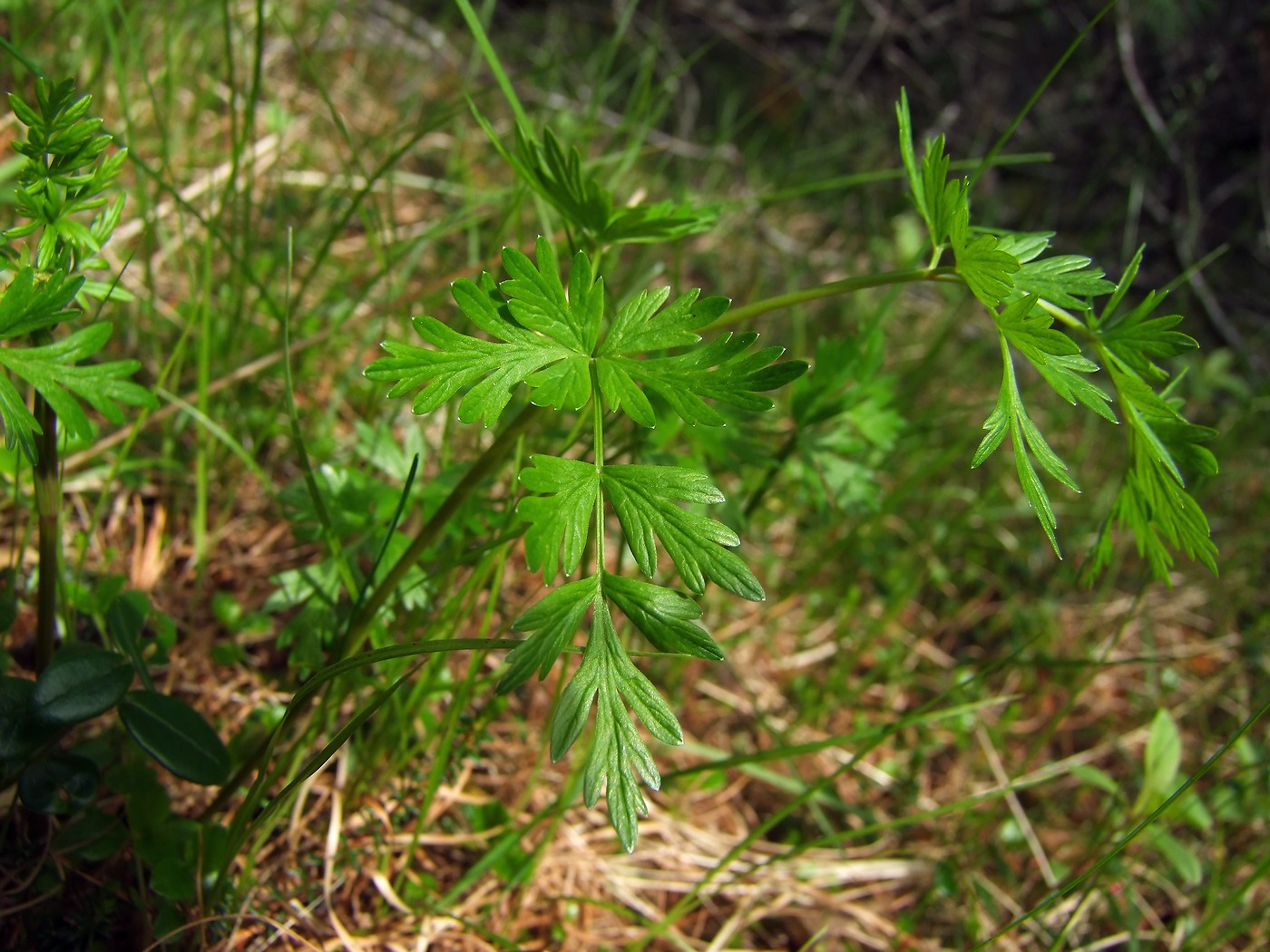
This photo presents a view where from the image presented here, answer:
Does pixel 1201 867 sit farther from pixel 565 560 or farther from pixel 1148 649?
pixel 565 560

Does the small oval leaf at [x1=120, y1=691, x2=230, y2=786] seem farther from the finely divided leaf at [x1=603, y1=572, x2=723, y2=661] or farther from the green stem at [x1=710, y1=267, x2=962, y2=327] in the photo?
the green stem at [x1=710, y1=267, x2=962, y2=327]

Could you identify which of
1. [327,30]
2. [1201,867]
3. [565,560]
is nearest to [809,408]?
[565,560]

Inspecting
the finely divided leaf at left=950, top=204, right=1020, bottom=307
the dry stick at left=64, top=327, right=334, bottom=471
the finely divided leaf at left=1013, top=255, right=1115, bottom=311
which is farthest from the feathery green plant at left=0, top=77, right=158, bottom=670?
the finely divided leaf at left=1013, top=255, right=1115, bottom=311

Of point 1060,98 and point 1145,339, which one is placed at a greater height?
point 1145,339

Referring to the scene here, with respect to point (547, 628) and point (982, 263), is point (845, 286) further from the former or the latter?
point (547, 628)

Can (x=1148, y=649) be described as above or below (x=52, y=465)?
below

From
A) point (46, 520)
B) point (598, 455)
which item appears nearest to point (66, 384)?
point (46, 520)

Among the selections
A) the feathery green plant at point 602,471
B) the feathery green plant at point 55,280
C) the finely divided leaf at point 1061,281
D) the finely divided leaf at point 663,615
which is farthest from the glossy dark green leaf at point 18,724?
the finely divided leaf at point 1061,281

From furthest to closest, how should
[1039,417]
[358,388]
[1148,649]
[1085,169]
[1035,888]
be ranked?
[1085,169] < [1039,417] < [1148,649] < [358,388] < [1035,888]
